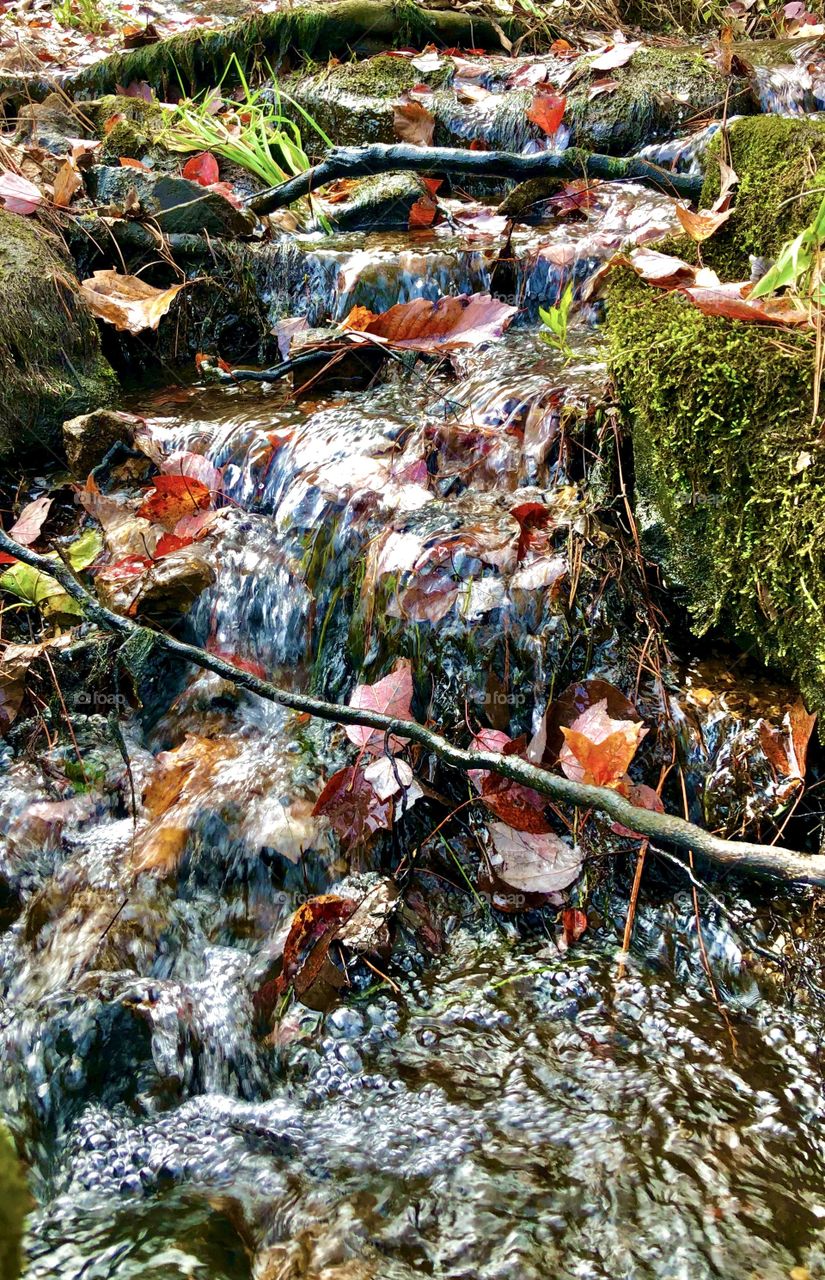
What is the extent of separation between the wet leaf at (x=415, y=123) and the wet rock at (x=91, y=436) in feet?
10.3

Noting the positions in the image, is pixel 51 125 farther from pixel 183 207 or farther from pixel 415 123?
pixel 415 123

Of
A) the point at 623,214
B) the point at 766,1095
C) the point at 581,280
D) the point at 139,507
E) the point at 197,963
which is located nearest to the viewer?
the point at 766,1095

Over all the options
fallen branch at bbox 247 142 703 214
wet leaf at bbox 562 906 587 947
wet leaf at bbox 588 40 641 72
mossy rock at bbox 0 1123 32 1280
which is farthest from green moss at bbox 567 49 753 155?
mossy rock at bbox 0 1123 32 1280

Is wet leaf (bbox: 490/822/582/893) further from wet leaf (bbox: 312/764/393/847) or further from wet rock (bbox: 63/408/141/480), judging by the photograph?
wet rock (bbox: 63/408/141/480)

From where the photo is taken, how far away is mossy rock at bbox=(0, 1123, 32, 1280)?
436 millimetres

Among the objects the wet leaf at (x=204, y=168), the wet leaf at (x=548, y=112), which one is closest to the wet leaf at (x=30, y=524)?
the wet leaf at (x=204, y=168)

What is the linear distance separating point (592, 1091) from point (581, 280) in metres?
2.99

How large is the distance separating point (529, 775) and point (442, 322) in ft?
6.10

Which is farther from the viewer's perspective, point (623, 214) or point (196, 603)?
point (623, 214)

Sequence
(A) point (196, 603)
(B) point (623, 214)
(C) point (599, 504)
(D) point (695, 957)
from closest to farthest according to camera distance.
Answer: (D) point (695, 957), (C) point (599, 504), (A) point (196, 603), (B) point (623, 214)

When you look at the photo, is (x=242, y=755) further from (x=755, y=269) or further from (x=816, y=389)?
(x=755, y=269)

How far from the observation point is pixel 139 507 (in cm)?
297

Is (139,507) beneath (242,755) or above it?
above

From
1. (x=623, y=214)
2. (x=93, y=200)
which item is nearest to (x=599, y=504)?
(x=623, y=214)
